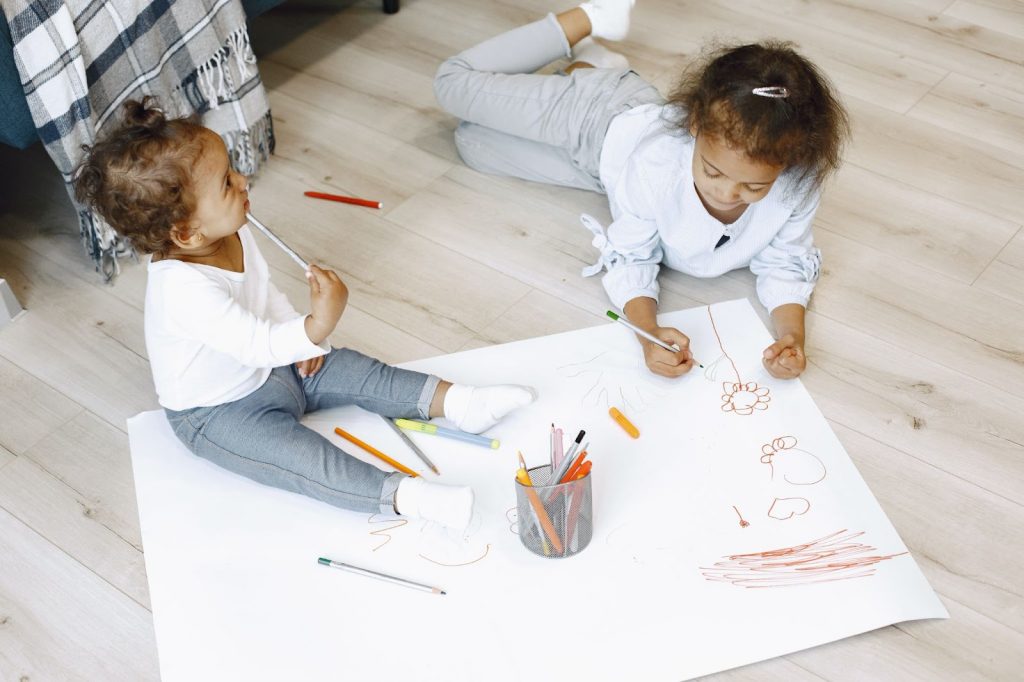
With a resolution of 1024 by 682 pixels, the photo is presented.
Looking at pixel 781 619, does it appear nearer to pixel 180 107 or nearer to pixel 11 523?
pixel 11 523

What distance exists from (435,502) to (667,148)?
535mm

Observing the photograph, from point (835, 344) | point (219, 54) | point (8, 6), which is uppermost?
point (8, 6)

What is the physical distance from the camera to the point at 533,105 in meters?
1.50

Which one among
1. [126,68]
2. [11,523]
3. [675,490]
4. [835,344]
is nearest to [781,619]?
[675,490]

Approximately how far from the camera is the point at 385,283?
1.41 meters

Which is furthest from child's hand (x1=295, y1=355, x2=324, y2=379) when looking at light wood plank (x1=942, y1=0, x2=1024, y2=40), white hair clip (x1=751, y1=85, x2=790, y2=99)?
light wood plank (x1=942, y1=0, x2=1024, y2=40)

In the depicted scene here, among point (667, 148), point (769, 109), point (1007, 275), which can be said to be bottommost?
point (1007, 275)

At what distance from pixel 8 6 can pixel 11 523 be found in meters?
0.60

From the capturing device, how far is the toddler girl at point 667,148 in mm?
1137

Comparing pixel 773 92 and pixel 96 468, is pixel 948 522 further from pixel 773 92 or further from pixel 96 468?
pixel 96 468

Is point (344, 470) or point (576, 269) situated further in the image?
point (576, 269)

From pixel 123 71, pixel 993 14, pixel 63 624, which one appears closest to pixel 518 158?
pixel 123 71

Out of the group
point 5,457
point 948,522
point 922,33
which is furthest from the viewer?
point 922,33

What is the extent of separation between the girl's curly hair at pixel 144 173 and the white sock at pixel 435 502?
35 centimetres
